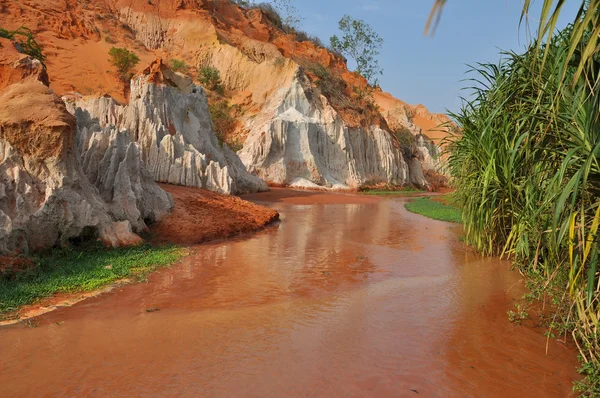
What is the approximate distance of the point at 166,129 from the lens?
16.9 meters

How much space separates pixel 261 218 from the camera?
12883mm

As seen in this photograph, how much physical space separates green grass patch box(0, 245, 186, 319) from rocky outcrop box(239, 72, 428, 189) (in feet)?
73.3

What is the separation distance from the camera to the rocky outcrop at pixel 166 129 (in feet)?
51.9

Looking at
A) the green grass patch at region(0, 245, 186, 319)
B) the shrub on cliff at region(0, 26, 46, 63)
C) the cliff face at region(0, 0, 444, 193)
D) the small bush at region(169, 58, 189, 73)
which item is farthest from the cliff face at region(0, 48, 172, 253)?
the small bush at region(169, 58, 189, 73)

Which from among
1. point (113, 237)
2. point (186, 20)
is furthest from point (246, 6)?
point (113, 237)

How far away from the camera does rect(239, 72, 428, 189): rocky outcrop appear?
101ft

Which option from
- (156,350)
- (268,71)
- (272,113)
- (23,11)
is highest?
(23,11)

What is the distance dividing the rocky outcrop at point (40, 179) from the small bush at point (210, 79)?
97.5 feet

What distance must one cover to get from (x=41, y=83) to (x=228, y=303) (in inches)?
241

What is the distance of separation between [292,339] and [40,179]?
5409mm

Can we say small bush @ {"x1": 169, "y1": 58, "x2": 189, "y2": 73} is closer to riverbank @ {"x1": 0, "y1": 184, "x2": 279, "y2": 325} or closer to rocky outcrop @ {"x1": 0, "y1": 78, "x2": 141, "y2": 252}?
riverbank @ {"x1": 0, "y1": 184, "x2": 279, "y2": 325}

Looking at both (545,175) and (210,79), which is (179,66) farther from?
(545,175)

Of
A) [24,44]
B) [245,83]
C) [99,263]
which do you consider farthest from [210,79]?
[99,263]

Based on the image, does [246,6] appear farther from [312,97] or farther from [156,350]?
[156,350]
